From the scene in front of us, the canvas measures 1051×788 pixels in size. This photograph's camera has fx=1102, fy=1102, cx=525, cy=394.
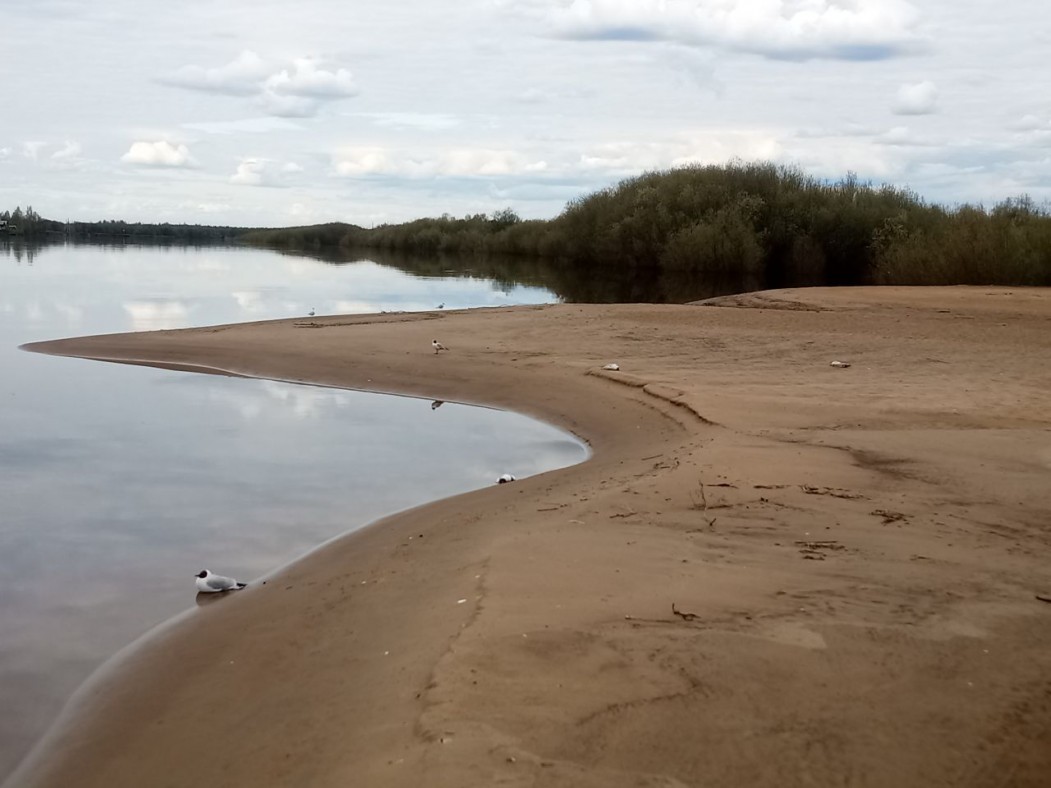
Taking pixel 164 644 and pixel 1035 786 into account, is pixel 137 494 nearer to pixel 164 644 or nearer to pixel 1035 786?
pixel 164 644

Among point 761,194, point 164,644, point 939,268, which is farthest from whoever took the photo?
point 761,194

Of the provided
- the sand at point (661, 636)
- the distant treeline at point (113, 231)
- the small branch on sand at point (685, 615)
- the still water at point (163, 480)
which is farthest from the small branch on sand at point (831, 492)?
the distant treeline at point (113, 231)

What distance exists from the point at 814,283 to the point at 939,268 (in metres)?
11.3

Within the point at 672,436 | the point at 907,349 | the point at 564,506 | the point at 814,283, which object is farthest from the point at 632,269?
the point at 564,506

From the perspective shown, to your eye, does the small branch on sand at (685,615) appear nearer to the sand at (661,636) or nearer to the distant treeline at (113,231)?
the sand at (661,636)

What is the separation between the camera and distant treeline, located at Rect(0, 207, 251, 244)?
110 metres

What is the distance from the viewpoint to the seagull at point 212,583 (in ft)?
21.5

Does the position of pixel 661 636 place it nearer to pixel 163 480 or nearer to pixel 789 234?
pixel 163 480

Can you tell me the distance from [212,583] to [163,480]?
3.48 meters

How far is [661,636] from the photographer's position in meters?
4.68

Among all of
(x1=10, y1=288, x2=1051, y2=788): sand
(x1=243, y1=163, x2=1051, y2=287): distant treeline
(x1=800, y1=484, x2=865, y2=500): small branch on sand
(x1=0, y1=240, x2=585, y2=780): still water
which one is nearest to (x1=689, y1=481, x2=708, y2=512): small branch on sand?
(x1=10, y1=288, x2=1051, y2=788): sand

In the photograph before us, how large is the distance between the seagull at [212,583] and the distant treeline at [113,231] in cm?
10775

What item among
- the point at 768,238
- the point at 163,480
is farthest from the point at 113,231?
the point at 163,480

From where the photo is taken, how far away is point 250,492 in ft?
30.6
